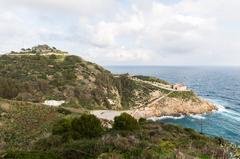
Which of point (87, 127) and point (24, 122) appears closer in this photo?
point (87, 127)

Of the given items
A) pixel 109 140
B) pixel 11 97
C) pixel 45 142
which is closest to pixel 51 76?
pixel 11 97

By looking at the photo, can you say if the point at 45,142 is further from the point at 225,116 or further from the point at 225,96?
the point at 225,96

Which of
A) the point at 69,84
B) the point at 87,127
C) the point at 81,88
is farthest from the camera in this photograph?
the point at 81,88

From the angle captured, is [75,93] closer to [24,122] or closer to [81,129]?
[24,122]

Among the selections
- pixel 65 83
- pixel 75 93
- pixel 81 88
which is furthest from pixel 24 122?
pixel 81 88

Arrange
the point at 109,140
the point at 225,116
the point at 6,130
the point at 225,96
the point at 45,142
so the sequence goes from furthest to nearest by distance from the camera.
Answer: the point at 225,96, the point at 225,116, the point at 6,130, the point at 45,142, the point at 109,140

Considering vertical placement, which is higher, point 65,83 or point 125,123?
point 125,123

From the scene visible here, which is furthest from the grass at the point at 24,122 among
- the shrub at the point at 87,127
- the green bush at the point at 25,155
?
the green bush at the point at 25,155

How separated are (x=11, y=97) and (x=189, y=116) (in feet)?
169

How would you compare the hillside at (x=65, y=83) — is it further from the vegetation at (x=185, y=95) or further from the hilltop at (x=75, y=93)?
the vegetation at (x=185, y=95)

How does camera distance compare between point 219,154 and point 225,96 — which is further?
point 225,96

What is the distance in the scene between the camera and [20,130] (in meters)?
34.6

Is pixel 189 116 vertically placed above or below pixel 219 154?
below

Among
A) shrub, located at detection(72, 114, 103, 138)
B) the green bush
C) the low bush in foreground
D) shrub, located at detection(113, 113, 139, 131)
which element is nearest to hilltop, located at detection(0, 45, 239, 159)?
shrub, located at detection(113, 113, 139, 131)
